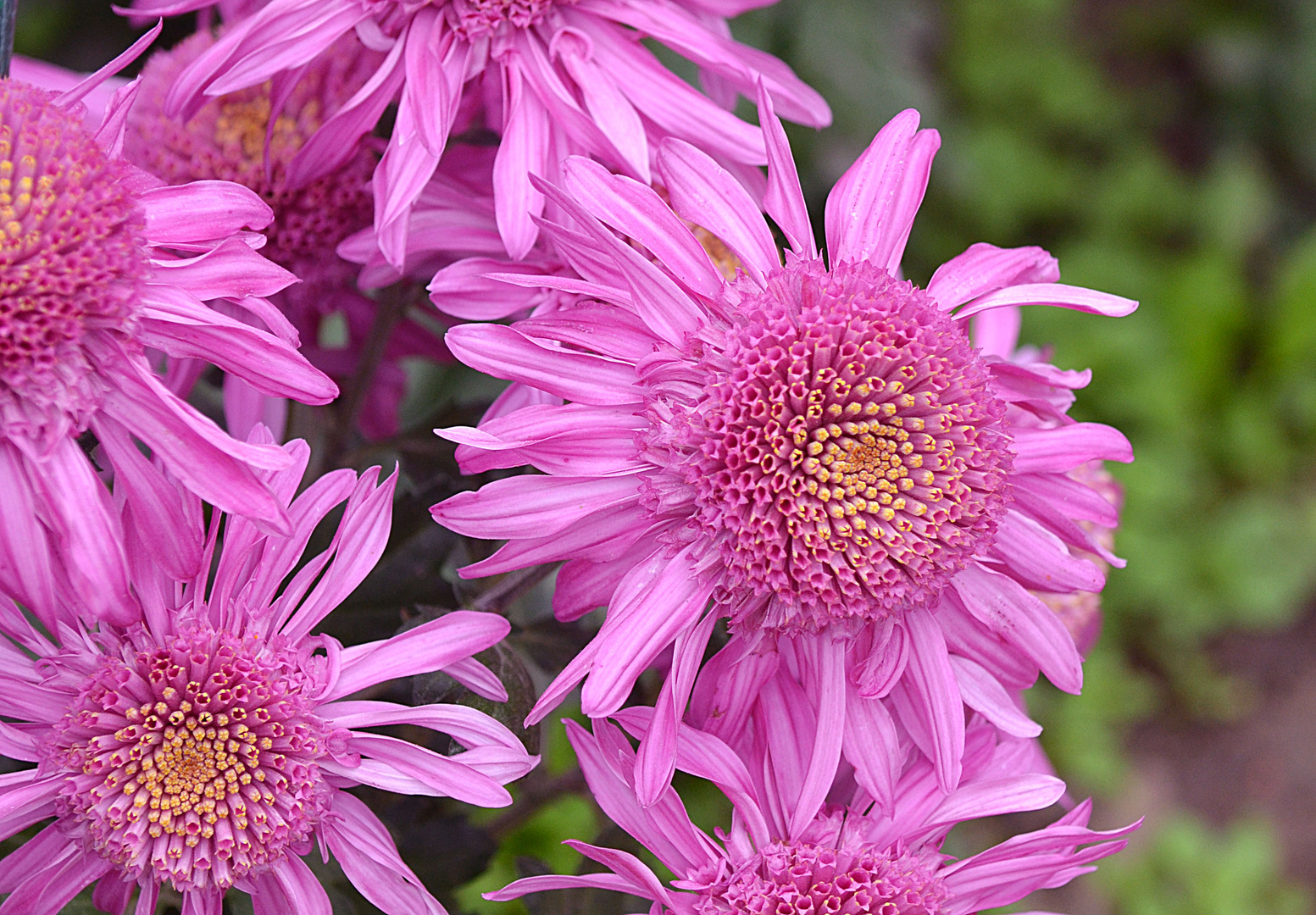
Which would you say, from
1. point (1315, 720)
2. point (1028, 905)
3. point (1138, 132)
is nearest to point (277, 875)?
point (1028, 905)

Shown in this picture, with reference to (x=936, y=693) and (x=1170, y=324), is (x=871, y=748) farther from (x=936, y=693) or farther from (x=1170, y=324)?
(x=1170, y=324)

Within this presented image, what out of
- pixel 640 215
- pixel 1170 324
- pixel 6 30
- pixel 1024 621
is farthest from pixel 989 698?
pixel 1170 324

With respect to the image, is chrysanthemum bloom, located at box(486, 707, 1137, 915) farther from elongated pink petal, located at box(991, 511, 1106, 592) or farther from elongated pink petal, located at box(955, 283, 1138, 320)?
elongated pink petal, located at box(955, 283, 1138, 320)

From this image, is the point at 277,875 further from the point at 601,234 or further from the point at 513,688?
the point at 601,234

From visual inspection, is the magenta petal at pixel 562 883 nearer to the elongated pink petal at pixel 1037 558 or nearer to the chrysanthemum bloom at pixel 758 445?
the chrysanthemum bloom at pixel 758 445

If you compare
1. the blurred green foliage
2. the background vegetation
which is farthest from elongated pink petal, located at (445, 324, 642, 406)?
the blurred green foliage

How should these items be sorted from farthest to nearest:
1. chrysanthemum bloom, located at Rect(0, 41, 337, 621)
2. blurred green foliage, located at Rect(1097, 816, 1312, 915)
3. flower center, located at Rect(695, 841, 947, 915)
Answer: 1. blurred green foliage, located at Rect(1097, 816, 1312, 915)
2. flower center, located at Rect(695, 841, 947, 915)
3. chrysanthemum bloom, located at Rect(0, 41, 337, 621)

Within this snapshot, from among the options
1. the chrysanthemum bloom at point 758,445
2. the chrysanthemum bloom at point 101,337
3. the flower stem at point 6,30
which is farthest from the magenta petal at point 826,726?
the flower stem at point 6,30
